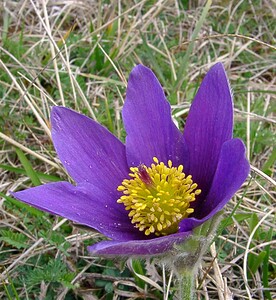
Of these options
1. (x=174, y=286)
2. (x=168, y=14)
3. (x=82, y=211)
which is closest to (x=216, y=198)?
(x=82, y=211)

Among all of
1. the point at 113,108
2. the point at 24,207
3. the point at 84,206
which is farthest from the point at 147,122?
the point at 113,108

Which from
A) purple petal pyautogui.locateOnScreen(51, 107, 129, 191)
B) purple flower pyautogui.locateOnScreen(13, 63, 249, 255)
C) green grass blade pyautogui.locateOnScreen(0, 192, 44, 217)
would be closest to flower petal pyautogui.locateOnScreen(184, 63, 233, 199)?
purple flower pyautogui.locateOnScreen(13, 63, 249, 255)

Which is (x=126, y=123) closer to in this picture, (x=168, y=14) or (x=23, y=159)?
(x=23, y=159)

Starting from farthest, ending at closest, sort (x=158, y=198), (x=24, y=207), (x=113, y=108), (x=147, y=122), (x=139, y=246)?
1. (x=113, y=108)
2. (x=24, y=207)
3. (x=147, y=122)
4. (x=158, y=198)
5. (x=139, y=246)

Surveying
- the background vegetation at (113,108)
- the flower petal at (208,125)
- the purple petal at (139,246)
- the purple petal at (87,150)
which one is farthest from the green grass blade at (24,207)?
the purple petal at (139,246)

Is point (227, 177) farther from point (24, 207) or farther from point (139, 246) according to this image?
point (24, 207)

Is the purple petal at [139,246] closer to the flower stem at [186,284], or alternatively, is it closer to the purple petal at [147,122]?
the flower stem at [186,284]

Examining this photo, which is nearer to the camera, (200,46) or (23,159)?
(23,159)
